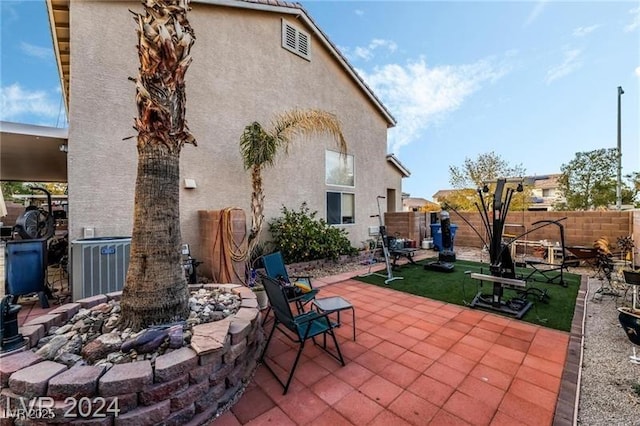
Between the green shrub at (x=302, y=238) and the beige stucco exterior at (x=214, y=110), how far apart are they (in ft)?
1.32

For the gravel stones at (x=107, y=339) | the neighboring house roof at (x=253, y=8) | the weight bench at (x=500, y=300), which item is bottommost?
the weight bench at (x=500, y=300)

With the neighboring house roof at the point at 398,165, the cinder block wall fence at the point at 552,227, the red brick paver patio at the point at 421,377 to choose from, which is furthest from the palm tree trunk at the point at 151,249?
the neighboring house roof at the point at 398,165

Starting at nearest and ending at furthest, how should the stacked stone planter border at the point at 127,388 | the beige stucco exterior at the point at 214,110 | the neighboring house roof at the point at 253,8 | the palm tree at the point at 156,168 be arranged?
1. the stacked stone planter border at the point at 127,388
2. the palm tree at the point at 156,168
3. the beige stucco exterior at the point at 214,110
4. the neighboring house roof at the point at 253,8

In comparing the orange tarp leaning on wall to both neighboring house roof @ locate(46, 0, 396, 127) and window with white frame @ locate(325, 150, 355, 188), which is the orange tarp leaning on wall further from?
neighboring house roof @ locate(46, 0, 396, 127)

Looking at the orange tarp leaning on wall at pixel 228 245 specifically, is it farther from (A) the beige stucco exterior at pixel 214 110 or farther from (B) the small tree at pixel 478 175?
(B) the small tree at pixel 478 175

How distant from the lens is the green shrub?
6.62 metres

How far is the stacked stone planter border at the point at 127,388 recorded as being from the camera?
164 centimetres

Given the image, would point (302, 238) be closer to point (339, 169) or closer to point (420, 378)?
point (339, 169)

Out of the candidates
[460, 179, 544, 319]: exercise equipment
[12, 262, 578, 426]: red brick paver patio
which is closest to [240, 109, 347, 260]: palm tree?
[12, 262, 578, 426]: red brick paver patio

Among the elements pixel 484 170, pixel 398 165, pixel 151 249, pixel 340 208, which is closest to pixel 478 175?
pixel 484 170

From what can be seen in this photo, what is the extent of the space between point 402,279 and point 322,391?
4.04 metres

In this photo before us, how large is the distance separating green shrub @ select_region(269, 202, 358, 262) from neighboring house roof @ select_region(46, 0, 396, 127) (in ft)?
16.8

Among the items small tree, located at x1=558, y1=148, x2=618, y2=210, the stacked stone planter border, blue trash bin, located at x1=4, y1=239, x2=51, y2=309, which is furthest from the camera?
small tree, located at x1=558, y1=148, x2=618, y2=210

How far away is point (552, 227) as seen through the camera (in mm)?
8703
